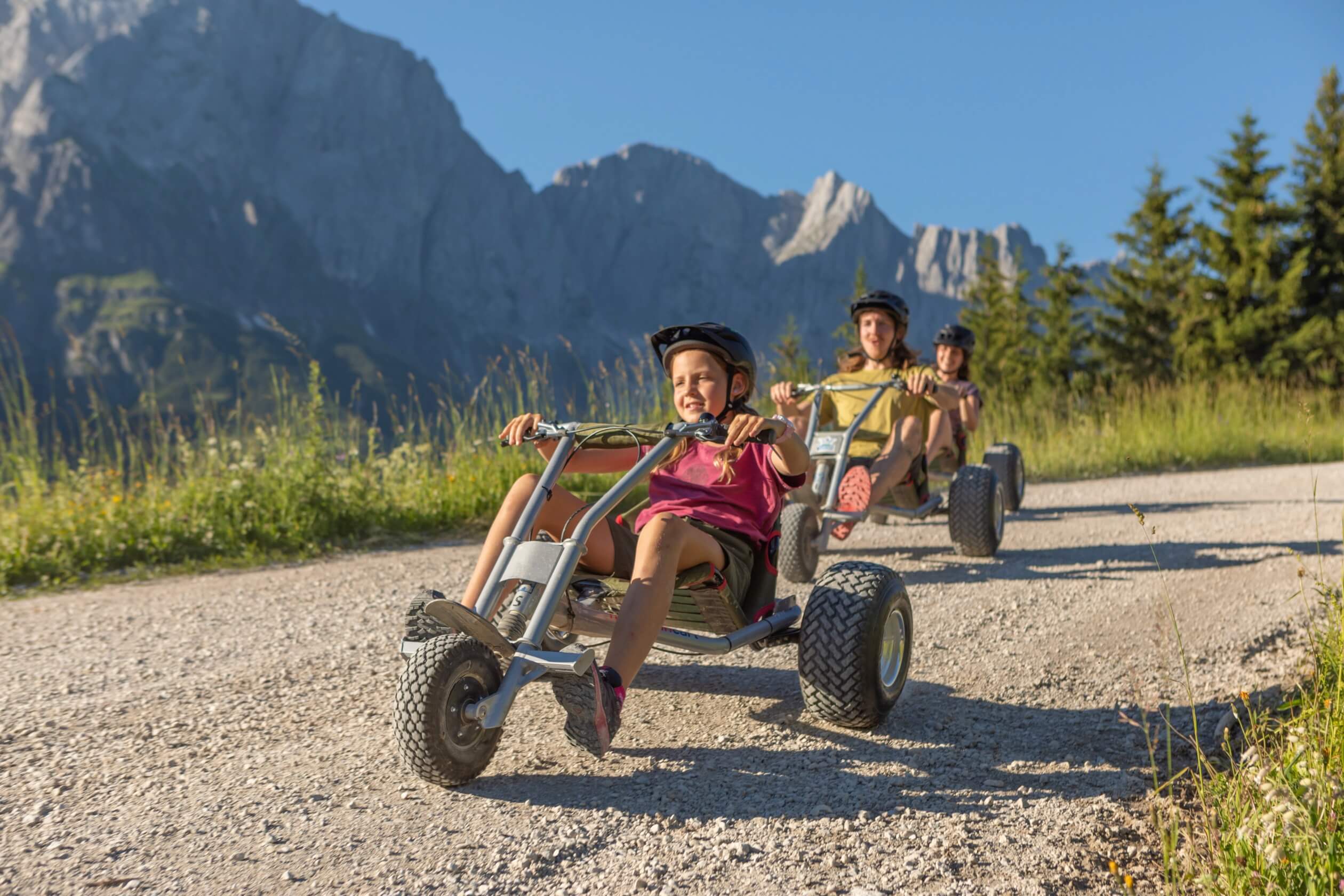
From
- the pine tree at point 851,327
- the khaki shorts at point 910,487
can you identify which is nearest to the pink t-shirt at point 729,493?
the khaki shorts at point 910,487

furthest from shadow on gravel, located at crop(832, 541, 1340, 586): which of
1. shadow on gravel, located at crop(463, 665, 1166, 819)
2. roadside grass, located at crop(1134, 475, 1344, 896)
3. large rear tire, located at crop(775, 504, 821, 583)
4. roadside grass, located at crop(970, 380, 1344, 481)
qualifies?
roadside grass, located at crop(970, 380, 1344, 481)

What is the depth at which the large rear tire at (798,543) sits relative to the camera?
533 centimetres

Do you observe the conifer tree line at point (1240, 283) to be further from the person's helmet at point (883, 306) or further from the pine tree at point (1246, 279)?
the person's helmet at point (883, 306)

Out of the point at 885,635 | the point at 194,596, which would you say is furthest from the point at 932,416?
the point at 194,596

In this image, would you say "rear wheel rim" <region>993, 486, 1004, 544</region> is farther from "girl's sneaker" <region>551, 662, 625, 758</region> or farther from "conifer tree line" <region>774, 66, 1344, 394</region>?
"conifer tree line" <region>774, 66, 1344, 394</region>

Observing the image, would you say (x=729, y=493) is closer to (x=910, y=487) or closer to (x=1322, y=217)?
(x=910, y=487)

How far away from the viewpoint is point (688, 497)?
11.0ft

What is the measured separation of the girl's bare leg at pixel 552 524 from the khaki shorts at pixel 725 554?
0.03 m

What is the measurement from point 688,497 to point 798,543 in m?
2.10

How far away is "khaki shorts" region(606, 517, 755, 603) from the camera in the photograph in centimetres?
322

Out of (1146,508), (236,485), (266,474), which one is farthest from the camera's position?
(1146,508)

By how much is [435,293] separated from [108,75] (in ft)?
201

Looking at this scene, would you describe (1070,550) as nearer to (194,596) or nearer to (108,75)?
(194,596)

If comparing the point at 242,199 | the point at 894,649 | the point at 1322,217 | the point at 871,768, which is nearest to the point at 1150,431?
the point at 894,649
